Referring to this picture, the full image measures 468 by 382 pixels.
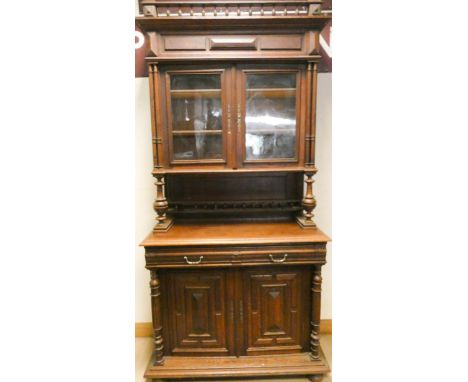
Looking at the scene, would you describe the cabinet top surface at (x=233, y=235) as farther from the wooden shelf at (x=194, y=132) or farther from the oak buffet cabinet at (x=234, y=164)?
the wooden shelf at (x=194, y=132)

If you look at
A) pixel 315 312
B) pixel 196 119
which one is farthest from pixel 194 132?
pixel 315 312

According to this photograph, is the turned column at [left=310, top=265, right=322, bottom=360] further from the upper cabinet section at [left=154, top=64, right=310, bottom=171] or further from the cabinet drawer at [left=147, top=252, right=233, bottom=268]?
the upper cabinet section at [left=154, top=64, right=310, bottom=171]

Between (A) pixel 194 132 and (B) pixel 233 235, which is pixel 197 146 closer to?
(A) pixel 194 132

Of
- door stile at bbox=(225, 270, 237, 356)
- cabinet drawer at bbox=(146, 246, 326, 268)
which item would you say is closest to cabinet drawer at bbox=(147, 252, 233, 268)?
cabinet drawer at bbox=(146, 246, 326, 268)

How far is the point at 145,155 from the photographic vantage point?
189cm

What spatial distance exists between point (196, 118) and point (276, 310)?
1271 millimetres

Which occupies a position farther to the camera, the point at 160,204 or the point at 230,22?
the point at 160,204

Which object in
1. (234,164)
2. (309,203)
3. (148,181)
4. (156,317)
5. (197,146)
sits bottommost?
(156,317)

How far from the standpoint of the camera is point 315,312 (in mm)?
1499

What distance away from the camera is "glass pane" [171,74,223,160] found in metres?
1.57

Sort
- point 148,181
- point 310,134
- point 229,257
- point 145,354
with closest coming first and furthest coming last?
point 229,257, point 310,134, point 145,354, point 148,181

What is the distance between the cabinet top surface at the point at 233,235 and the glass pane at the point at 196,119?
1.51ft

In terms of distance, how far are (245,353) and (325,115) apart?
1672 millimetres

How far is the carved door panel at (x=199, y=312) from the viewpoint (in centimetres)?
150
